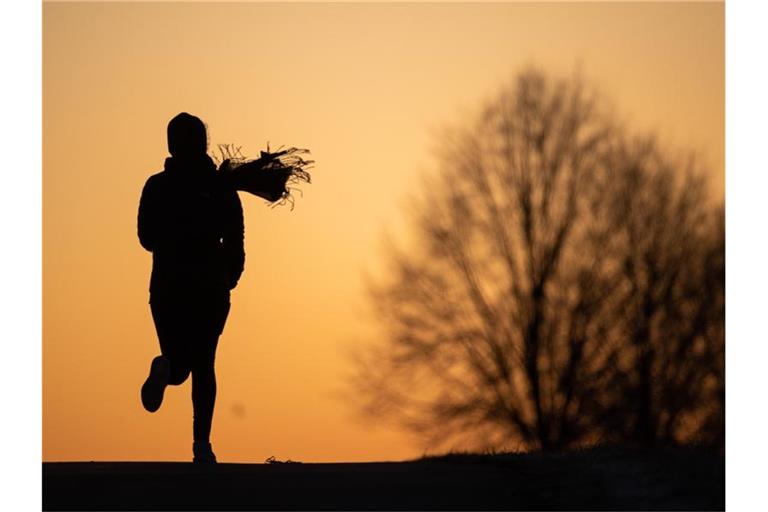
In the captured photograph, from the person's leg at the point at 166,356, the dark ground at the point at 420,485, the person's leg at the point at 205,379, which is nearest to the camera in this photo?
the dark ground at the point at 420,485

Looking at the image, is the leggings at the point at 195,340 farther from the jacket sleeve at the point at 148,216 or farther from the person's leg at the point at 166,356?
the jacket sleeve at the point at 148,216

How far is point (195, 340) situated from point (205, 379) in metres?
0.31

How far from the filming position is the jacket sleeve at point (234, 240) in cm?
1273

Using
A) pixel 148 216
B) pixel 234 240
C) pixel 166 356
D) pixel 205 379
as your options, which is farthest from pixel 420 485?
pixel 148 216

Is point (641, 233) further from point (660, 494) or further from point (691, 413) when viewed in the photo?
point (660, 494)

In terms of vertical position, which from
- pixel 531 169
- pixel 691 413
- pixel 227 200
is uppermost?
pixel 531 169

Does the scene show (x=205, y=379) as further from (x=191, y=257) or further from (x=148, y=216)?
(x=148, y=216)

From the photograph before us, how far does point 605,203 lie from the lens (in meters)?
31.2

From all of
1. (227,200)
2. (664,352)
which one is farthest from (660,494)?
(664,352)

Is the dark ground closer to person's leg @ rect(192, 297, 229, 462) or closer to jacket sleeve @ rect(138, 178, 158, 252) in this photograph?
person's leg @ rect(192, 297, 229, 462)

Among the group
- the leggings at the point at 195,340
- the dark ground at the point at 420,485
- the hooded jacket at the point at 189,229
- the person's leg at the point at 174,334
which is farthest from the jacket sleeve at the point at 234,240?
the dark ground at the point at 420,485

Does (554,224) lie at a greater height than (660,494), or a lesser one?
greater

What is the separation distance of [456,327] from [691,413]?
4671mm

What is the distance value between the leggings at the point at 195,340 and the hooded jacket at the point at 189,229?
9 cm
